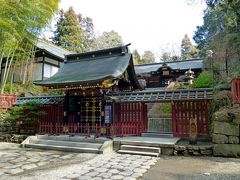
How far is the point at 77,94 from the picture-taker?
38.6ft

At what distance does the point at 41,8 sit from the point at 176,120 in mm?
13422

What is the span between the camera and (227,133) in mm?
7750

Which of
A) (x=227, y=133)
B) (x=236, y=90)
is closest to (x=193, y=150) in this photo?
(x=227, y=133)

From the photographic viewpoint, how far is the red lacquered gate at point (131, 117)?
10891 millimetres

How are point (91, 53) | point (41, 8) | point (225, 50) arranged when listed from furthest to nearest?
point (41, 8), point (225, 50), point (91, 53)

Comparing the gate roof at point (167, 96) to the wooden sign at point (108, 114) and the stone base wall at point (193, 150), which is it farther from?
the stone base wall at point (193, 150)

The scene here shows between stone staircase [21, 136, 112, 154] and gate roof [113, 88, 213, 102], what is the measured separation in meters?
2.47

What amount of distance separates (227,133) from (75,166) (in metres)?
5.17

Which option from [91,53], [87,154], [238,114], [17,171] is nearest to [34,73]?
[91,53]

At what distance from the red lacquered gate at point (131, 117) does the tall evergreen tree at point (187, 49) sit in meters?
37.9

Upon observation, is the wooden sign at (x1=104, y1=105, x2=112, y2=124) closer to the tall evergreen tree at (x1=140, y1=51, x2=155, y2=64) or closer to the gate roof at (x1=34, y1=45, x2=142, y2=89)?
the gate roof at (x1=34, y1=45, x2=142, y2=89)

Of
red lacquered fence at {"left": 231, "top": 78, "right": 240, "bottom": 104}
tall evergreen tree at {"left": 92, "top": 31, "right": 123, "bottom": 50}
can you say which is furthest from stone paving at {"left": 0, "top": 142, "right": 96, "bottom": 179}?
tall evergreen tree at {"left": 92, "top": 31, "right": 123, "bottom": 50}

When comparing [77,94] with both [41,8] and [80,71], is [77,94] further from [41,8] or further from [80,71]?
[41,8]

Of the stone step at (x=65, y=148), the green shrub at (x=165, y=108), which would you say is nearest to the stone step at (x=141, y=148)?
the stone step at (x=65, y=148)
